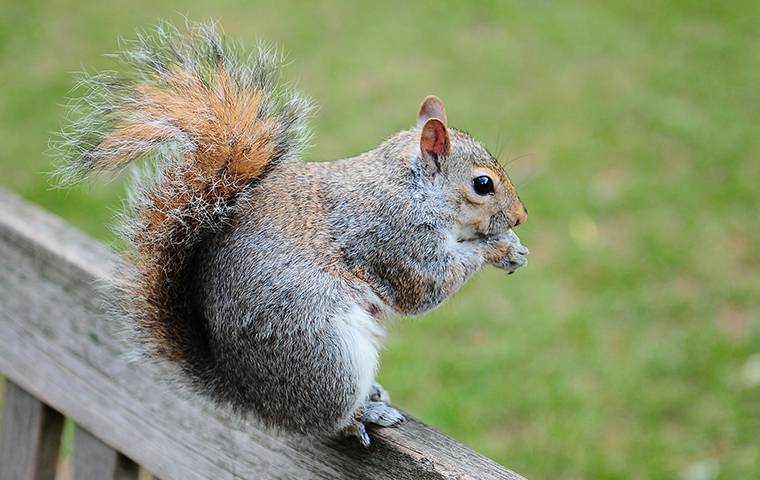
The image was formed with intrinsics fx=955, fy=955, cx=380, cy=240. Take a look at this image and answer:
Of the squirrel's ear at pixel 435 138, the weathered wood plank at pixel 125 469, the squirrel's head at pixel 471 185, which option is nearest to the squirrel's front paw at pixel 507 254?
the squirrel's head at pixel 471 185

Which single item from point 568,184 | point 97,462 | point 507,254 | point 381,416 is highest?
point 568,184

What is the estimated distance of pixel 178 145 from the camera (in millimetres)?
1146

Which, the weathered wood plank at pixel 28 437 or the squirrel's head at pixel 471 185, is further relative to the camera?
the weathered wood plank at pixel 28 437

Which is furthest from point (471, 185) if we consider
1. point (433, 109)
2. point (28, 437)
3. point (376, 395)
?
point (28, 437)

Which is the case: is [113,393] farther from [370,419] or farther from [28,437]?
[370,419]

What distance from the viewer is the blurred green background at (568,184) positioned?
2701mm

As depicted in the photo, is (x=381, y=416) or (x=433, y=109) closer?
(x=381, y=416)

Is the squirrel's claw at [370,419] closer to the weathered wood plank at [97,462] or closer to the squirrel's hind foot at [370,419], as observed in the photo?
the squirrel's hind foot at [370,419]

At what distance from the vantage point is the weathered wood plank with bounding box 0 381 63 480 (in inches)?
60.1

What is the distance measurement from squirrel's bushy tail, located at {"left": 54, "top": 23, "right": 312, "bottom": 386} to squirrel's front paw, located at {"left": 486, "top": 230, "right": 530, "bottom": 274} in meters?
0.35

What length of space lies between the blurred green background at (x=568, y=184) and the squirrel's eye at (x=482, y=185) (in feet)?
1.05

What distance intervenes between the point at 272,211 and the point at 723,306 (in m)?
2.23

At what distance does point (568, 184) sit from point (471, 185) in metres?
2.21

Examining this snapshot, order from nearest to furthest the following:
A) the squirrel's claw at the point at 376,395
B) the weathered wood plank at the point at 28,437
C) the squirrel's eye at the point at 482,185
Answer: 1. the squirrel's claw at the point at 376,395
2. the squirrel's eye at the point at 482,185
3. the weathered wood plank at the point at 28,437
